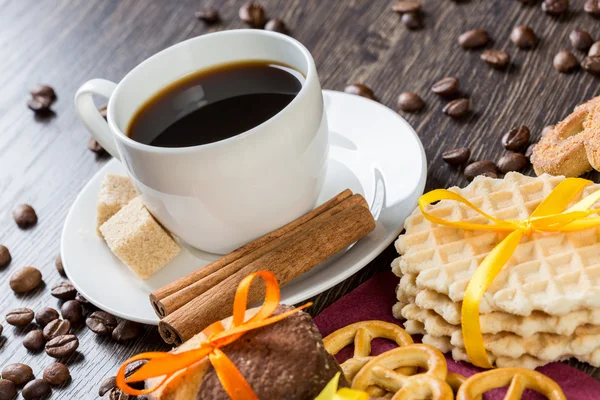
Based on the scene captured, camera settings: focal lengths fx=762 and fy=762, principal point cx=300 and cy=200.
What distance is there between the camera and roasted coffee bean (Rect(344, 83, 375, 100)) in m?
2.32

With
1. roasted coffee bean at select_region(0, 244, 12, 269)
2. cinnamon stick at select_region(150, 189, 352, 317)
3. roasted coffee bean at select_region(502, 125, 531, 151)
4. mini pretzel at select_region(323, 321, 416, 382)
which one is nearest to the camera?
mini pretzel at select_region(323, 321, 416, 382)

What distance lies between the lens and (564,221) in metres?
1.50

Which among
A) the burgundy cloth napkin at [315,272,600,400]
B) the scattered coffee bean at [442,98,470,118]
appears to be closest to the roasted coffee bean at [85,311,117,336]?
the burgundy cloth napkin at [315,272,600,400]

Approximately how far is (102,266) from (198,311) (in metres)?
0.38

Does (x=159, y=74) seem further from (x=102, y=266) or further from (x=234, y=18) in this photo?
(x=234, y=18)

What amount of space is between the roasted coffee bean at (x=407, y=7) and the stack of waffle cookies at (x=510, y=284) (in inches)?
42.4

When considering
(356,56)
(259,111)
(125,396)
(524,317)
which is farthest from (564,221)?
(356,56)

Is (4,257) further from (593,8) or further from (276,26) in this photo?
(593,8)

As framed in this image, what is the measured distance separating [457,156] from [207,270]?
0.72m

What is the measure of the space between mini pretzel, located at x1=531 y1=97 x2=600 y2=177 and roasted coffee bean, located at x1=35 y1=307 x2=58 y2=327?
1240 millimetres

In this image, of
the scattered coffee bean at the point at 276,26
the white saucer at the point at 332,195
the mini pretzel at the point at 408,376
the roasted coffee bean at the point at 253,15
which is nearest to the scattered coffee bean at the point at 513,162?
the white saucer at the point at 332,195

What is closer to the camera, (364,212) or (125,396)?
(125,396)

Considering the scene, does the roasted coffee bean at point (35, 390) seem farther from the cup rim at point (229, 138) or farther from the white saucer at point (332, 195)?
the cup rim at point (229, 138)

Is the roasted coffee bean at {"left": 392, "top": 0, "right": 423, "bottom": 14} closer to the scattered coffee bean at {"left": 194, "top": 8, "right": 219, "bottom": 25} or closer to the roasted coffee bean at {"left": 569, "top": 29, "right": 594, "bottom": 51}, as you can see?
the roasted coffee bean at {"left": 569, "top": 29, "right": 594, "bottom": 51}
